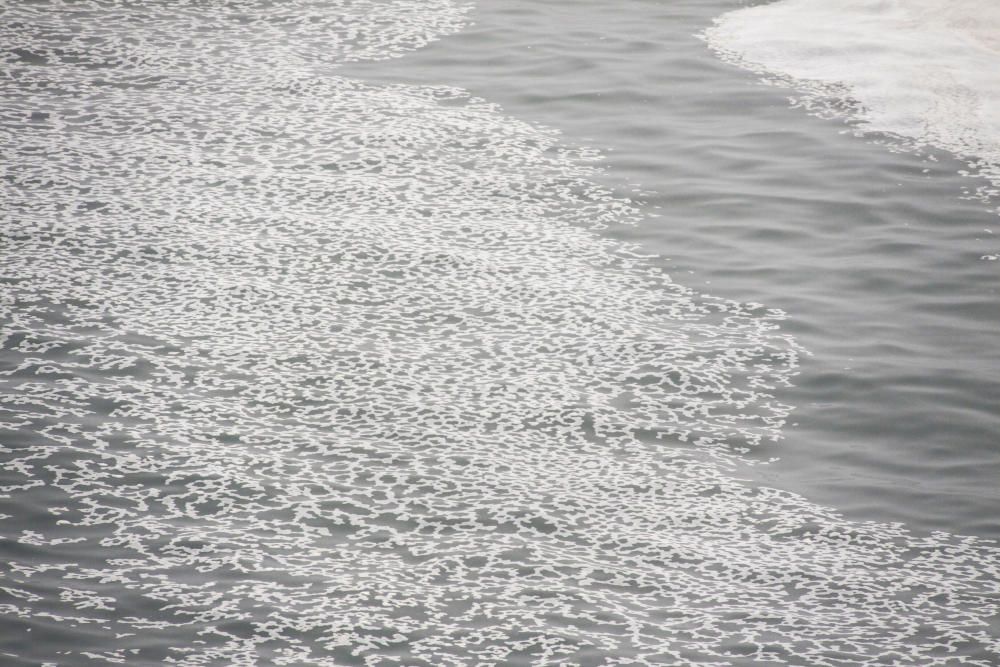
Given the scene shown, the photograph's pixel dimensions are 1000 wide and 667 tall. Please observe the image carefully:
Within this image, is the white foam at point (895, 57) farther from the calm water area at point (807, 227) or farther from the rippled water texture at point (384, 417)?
the rippled water texture at point (384, 417)

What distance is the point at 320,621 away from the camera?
114cm

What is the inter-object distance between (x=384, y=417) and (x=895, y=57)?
1720 mm

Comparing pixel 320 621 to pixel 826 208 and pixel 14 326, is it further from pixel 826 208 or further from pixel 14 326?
pixel 826 208

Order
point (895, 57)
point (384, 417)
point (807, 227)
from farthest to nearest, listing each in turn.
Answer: point (895, 57), point (807, 227), point (384, 417)

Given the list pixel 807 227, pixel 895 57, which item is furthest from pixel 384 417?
pixel 895 57

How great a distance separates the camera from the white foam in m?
2.32

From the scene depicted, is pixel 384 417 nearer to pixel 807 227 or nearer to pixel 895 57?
pixel 807 227

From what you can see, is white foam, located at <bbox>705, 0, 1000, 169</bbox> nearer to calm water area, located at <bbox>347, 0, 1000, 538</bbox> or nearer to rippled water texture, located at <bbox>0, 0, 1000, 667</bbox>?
calm water area, located at <bbox>347, 0, 1000, 538</bbox>

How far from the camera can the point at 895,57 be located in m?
2.59

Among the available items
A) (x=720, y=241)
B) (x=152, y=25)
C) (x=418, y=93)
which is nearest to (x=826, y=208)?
(x=720, y=241)

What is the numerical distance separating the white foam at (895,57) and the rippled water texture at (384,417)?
0.68 metres

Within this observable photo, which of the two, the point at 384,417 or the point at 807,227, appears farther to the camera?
the point at 807,227

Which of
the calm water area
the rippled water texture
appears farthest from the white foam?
the rippled water texture

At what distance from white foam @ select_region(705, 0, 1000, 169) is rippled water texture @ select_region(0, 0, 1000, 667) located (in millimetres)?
683
